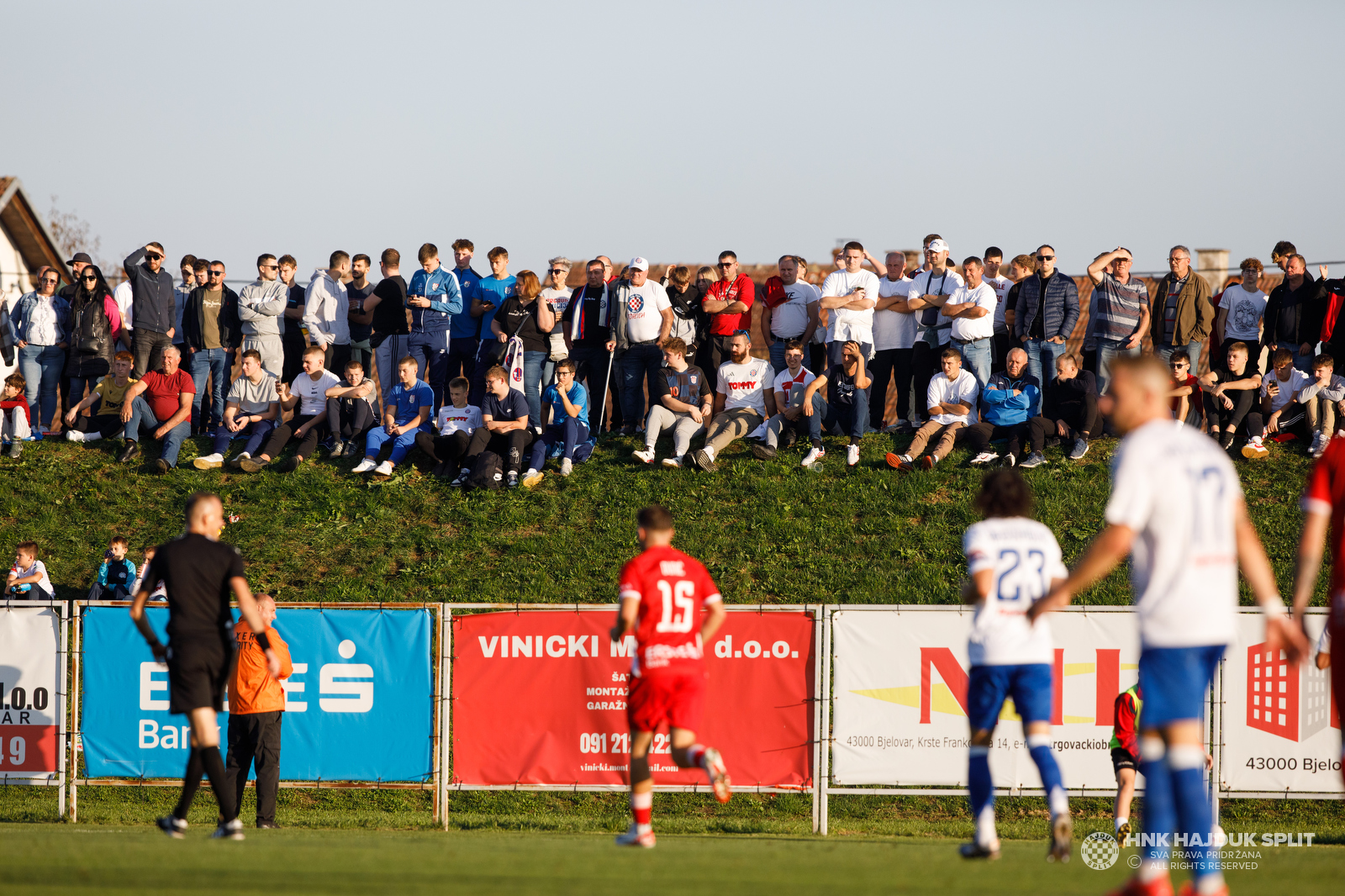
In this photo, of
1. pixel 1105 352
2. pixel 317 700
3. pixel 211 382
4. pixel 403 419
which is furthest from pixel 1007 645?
pixel 211 382

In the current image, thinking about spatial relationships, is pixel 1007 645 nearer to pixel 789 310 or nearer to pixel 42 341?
pixel 789 310

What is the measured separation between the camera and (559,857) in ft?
21.8

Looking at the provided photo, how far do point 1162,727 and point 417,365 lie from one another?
13498mm

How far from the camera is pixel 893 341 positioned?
16.6 metres

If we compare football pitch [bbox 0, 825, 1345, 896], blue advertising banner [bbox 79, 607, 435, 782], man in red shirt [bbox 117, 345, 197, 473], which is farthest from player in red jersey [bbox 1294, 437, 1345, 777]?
man in red shirt [bbox 117, 345, 197, 473]

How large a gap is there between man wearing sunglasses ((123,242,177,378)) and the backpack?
4936 millimetres

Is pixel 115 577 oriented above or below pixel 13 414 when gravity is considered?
below

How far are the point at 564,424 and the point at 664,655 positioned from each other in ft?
30.8

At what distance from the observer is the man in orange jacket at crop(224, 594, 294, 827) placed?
10.1 m

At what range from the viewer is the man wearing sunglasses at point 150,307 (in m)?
17.4

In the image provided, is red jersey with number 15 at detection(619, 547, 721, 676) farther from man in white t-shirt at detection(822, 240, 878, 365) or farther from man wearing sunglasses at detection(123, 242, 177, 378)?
man wearing sunglasses at detection(123, 242, 177, 378)

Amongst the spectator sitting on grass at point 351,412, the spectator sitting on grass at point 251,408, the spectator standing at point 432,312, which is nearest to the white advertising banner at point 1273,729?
the spectator standing at point 432,312

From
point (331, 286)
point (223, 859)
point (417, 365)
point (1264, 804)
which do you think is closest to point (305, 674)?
point (223, 859)

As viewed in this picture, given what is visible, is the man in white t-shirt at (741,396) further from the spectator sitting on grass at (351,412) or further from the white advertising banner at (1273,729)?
the white advertising banner at (1273,729)
